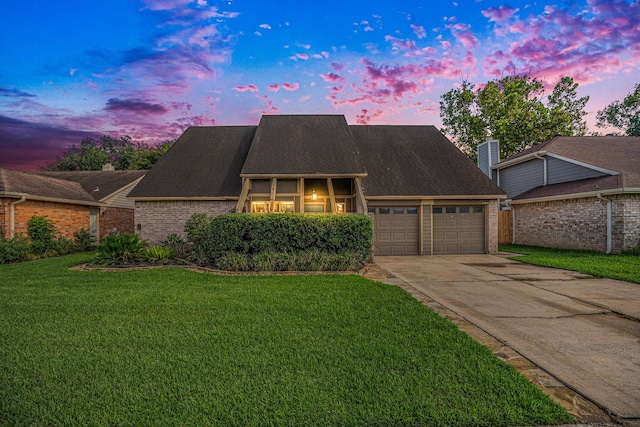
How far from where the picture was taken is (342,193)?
13406 mm

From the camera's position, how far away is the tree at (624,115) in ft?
92.6

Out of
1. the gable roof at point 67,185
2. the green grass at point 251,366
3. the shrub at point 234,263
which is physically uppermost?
the gable roof at point 67,185

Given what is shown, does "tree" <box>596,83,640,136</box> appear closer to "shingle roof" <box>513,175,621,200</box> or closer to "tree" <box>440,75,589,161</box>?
"tree" <box>440,75,589,161</box>

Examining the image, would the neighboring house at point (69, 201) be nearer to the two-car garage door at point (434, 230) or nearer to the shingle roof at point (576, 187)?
the two-car garage door at point (434, 230)

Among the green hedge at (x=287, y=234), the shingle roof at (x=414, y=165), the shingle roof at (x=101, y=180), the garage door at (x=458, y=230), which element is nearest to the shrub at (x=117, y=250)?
the green hedge at (x=287, y=234)

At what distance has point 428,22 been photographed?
13.5m

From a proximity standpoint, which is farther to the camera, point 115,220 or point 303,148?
point 115,220

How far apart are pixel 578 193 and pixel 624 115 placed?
92.6 ft

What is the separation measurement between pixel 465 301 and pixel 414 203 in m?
7.46

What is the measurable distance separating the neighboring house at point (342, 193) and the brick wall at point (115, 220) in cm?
606

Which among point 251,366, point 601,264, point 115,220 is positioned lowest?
point 601,264

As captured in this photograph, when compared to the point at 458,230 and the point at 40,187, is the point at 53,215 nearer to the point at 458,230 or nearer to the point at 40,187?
the point at 40,187

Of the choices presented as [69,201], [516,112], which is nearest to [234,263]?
[69,201]

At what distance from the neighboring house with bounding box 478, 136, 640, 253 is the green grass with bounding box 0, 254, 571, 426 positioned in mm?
11675
